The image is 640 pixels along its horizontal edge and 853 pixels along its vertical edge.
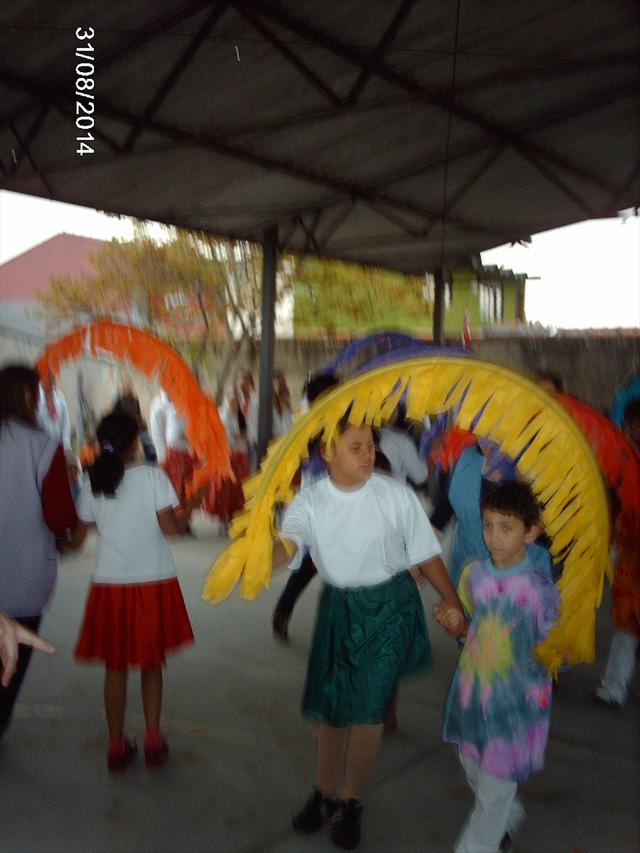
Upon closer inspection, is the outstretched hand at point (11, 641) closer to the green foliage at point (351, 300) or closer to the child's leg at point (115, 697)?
the child's leg at point (115, 697)

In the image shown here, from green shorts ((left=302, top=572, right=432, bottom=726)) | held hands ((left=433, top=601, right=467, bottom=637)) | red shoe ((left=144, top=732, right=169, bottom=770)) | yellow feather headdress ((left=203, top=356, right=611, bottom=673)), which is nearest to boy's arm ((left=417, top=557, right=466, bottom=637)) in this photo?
held hands ((left=433, top=601, right=467, bottom=637))

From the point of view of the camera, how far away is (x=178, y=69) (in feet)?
16.4

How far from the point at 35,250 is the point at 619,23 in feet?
73.9

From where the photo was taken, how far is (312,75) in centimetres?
514

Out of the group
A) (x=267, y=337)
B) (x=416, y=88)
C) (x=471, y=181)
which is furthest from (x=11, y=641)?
(x=267, y=337)

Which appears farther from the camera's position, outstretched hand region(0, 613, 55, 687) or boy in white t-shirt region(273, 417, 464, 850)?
boy in white t-shirt region(273, 417, 464, 850)

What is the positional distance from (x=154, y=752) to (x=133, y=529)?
876 mm

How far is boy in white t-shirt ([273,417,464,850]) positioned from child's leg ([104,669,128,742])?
83cm

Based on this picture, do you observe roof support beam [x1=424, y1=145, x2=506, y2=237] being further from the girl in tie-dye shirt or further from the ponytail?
the girl in tie-dye shirt

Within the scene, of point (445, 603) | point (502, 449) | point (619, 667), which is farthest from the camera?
point (619, 667)

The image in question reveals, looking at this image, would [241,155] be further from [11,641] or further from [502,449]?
[11,641]

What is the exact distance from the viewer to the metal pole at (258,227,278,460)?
28.8 feet

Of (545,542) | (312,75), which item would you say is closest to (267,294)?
(312,75)

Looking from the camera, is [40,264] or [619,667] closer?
[619,667]
